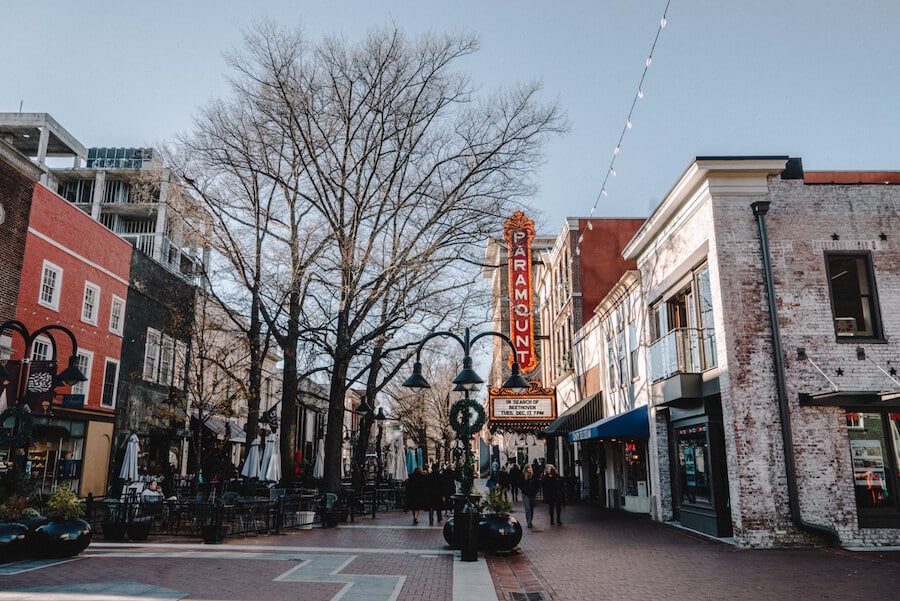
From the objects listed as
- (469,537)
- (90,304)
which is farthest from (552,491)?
(90,304)

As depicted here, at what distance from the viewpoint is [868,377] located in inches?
492

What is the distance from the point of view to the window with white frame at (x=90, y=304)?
24.0 meters

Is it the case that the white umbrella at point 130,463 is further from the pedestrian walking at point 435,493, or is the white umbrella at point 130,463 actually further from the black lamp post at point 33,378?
the pedestrian walking at point 435,493

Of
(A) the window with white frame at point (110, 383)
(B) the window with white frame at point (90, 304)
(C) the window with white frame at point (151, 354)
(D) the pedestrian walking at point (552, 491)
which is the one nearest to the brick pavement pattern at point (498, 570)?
(D) the pedestrian walking at point (552, 491)

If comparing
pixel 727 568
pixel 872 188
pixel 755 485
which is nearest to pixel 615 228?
pixel 872 188

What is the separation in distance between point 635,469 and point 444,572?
12.5m

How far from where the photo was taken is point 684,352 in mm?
14922

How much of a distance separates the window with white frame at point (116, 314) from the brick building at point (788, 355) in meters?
21.7

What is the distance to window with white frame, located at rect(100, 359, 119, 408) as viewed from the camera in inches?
992

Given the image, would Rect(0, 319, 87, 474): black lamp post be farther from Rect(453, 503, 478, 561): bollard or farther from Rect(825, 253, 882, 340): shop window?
Rect(825, 253, 882, 340): shop window

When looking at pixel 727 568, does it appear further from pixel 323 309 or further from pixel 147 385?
pixel 147 385

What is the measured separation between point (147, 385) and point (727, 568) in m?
25.4

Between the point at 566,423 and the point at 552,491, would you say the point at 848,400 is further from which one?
the point at 566,423

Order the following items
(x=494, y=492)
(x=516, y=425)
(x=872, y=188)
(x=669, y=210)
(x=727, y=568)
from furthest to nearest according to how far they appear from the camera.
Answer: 1. (x=516, y=425)
2. (x=669, y=210)
3. (x=872, y=188)
4. (x=494, y=492)
5. (x=727, y=568)
